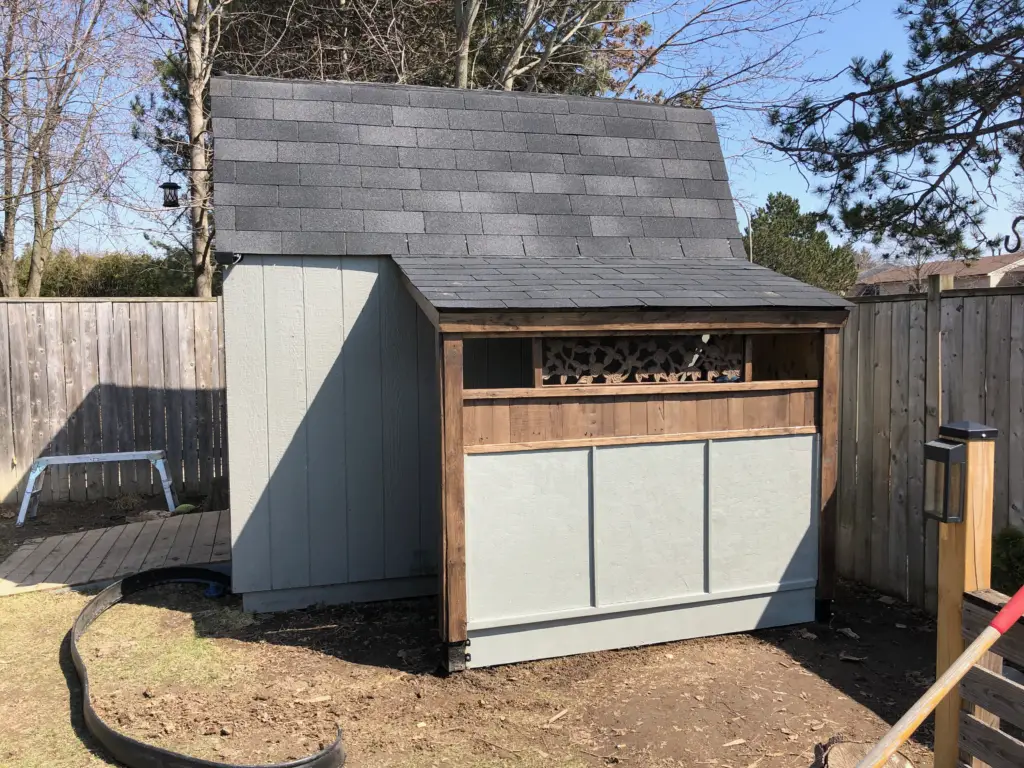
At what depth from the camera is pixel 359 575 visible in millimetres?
4965

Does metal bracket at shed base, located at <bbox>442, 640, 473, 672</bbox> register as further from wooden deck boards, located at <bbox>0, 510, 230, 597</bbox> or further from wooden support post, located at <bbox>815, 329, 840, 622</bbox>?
wooden deck boards, located at <bbox>0, 510, 230, 597</bbox>

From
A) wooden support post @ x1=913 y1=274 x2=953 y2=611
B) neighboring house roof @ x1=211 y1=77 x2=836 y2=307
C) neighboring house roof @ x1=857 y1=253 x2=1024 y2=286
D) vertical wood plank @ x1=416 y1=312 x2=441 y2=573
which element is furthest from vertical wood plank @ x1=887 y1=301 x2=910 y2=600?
Answer: neighboring house roof @ x1=857 y1=253 x2=1024 y2=286

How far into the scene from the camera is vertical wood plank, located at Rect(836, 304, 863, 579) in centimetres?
518

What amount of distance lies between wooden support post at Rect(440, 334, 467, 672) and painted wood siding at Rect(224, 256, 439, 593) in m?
0.84

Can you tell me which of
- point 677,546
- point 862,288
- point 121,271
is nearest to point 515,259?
point 677,546

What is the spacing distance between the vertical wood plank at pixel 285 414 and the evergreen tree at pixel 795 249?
48.4 feet

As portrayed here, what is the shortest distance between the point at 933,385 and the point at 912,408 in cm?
22

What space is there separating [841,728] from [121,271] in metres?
13.1

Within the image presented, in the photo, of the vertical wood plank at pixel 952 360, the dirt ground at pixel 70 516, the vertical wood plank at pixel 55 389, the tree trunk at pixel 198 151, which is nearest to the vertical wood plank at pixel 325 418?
the dirt ground at pixel 70 516

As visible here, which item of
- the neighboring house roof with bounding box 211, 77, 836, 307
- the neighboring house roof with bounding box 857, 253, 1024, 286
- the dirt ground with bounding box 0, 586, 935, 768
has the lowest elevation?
the dirt ground with bounding box 0, 586, 935, 768

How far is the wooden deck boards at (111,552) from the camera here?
5434 millimetres

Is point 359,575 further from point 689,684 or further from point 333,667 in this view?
point 689,684

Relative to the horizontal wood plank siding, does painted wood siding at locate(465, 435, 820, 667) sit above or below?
below

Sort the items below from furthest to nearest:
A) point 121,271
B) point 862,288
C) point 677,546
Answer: point 862,288 < point 121,271 < point 677,546
